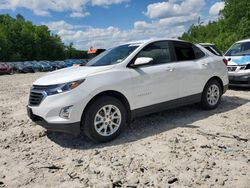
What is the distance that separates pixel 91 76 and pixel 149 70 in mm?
1228

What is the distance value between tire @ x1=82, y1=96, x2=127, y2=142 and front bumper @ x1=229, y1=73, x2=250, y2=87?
5573 mm

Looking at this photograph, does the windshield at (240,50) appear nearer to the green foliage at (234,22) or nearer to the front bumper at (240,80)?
the front bumper at (240,80)

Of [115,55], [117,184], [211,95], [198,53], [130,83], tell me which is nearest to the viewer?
[117,184]

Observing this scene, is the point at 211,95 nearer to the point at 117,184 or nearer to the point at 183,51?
the point at 183,51

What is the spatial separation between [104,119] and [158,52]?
1904 millimetres

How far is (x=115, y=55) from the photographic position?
5.82 m

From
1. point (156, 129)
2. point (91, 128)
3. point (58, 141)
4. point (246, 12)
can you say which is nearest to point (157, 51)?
point (156, 129)

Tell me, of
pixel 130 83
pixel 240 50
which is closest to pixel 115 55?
pixel 130 83

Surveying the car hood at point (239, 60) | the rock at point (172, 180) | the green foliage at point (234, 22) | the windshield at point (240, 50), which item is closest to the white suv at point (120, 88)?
the rock at point (172, 180)

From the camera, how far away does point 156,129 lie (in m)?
5.66

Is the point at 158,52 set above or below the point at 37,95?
above

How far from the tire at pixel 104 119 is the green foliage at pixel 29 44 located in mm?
55771

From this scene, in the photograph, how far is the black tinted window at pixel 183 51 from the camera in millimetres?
6288

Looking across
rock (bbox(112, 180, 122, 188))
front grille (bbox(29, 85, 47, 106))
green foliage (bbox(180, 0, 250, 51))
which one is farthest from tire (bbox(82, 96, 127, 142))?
green foliage (bbox(180, 0, 250, 51))
